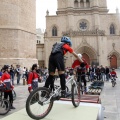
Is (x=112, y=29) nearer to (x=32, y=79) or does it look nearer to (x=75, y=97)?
(x=32, y=79)

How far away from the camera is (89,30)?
38312 mm

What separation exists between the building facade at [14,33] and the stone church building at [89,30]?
1966 cm

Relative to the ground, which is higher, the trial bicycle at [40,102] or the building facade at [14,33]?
the building facade at [14,33]

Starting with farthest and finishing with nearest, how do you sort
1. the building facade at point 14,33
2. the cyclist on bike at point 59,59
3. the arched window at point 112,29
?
1. the arched window at point 112,29
2. the building facade at point 14,33
3. the cyclist on bike at point 59,59

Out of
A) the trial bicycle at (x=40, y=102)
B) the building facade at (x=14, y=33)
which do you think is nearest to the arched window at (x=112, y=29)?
the building facade at (x=14, y=33)

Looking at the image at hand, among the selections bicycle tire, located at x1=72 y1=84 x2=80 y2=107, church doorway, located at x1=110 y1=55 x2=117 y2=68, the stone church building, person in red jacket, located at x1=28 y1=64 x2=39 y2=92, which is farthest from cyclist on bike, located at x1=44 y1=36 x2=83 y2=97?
church doorway, located at x1=110 y1=55 x2=117 y2=68

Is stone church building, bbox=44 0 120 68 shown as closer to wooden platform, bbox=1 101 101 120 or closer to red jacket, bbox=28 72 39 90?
red jacket, bbox=28 72 39 90

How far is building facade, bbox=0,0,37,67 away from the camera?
16.4m

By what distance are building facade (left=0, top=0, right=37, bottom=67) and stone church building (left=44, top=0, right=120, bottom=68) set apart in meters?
19.7

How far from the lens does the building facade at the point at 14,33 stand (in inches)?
647

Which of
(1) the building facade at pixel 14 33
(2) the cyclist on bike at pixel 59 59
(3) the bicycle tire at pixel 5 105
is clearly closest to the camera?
(2) the cyclist on bike at pixel 59 59

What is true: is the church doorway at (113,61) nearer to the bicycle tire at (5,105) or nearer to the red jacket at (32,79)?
the red jacket at (32,79)

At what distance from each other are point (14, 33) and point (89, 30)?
2433 cm

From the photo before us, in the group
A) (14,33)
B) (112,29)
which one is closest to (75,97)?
(14,33)
